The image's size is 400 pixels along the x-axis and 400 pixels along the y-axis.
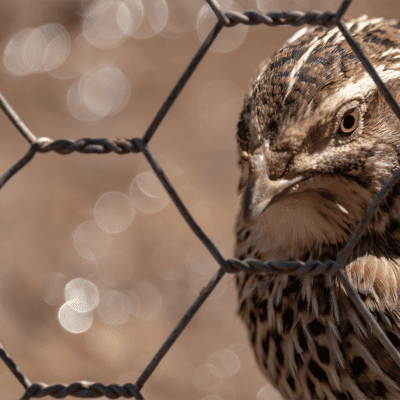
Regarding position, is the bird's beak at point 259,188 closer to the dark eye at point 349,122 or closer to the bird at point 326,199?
the bird at point 326,199

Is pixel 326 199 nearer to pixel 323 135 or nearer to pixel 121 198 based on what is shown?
pixel 323 135

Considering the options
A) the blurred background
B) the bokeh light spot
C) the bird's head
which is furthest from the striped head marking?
the bokeh light spot

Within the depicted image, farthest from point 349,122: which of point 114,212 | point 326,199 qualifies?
point 114,212

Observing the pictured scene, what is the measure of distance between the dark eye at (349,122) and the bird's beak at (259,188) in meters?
0.14

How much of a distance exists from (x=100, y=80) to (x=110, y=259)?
1726mm

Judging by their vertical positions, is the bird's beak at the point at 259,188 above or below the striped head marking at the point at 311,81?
below

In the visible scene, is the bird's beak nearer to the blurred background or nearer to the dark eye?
the dark eye

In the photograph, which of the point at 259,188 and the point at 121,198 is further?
the point at 121,198

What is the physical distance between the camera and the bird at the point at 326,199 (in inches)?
42.2

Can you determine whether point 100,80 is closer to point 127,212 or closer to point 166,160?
point 166,160

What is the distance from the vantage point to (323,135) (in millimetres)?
1078

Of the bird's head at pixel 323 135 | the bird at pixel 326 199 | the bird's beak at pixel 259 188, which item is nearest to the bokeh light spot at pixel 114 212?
the bird at pixel 326 199

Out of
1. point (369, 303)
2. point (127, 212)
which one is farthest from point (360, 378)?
point (127, 212)

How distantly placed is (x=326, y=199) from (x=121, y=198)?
257 cm
